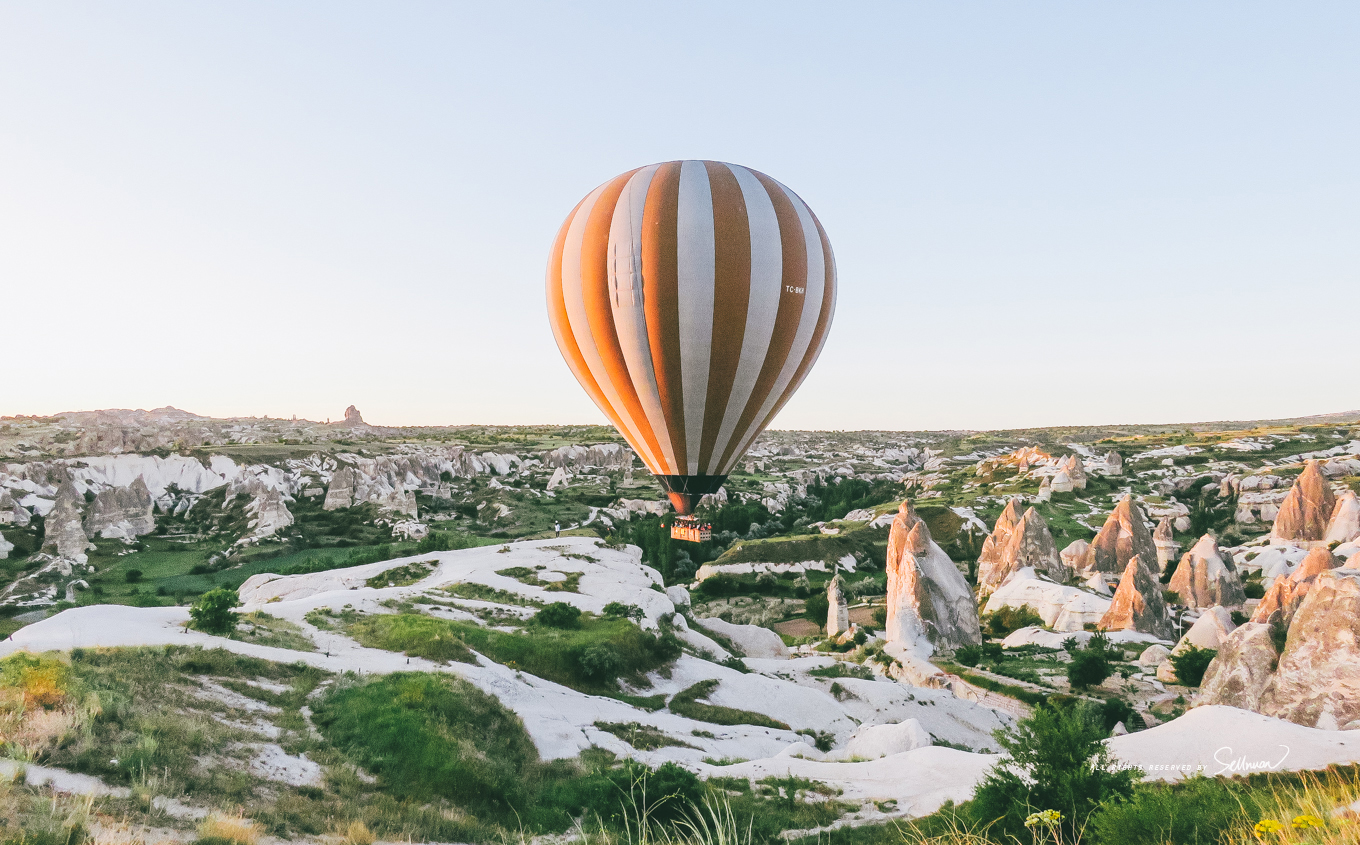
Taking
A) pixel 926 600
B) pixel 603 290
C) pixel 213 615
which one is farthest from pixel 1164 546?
pixel 213 615

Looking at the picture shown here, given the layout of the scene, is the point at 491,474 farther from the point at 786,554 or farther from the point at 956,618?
the point at 956,618

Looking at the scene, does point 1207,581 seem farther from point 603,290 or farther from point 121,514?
point 121,514

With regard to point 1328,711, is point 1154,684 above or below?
below

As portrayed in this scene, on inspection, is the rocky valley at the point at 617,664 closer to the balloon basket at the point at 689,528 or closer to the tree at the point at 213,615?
the tree at the point at 213,615

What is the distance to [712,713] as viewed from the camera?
19875mm

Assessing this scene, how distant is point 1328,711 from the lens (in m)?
19.4

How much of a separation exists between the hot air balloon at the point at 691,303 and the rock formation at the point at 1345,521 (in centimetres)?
5111

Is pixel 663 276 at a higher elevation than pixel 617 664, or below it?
higher

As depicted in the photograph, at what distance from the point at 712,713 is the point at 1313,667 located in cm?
1700

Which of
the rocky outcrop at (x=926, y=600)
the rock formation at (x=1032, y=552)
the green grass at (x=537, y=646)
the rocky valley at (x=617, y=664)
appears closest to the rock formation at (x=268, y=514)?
the rocky valley at (x=617, y=664)

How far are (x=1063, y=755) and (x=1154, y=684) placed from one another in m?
23.9

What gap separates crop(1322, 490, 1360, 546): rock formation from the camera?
1919 inches

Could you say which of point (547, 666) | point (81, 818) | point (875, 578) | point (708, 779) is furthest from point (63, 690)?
point (875, 578)

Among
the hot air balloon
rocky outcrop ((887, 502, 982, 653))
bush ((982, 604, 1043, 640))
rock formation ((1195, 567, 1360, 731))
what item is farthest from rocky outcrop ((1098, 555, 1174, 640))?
the hot air balloon
